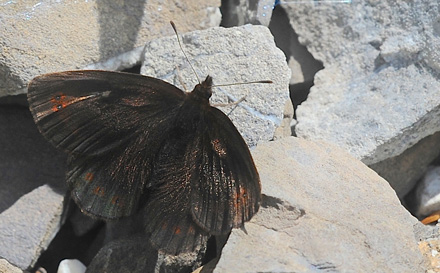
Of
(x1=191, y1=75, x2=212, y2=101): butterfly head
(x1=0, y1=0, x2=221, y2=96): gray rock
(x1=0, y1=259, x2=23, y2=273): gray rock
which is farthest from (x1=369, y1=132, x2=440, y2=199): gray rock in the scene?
(x1=0, y1=259, x2=23, y2=273): gray rock

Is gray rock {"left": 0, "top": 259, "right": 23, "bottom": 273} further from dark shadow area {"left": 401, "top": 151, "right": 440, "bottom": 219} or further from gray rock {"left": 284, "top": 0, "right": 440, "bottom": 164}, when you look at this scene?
dark shadow area {"left": 401, "top": 151, "right": 440, "bottom": 219}

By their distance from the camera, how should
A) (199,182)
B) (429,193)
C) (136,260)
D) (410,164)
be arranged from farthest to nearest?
(410,164) < (429,193) < (136,260) < (199,182)

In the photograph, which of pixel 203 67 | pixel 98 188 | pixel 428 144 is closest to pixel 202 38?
pixel 203 67

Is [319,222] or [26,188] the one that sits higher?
[319,222]

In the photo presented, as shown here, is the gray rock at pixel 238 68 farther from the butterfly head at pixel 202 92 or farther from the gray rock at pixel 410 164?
the gray rock at pixel 410 164

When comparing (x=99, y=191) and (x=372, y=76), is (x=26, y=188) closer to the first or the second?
(x=99, y=191)

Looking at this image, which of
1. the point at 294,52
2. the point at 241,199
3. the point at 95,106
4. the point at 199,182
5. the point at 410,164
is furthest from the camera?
the point at 294,52

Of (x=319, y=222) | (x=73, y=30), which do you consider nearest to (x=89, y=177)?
(x=73, y=30)

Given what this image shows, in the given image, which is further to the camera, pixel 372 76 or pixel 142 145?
pixel 372 76
